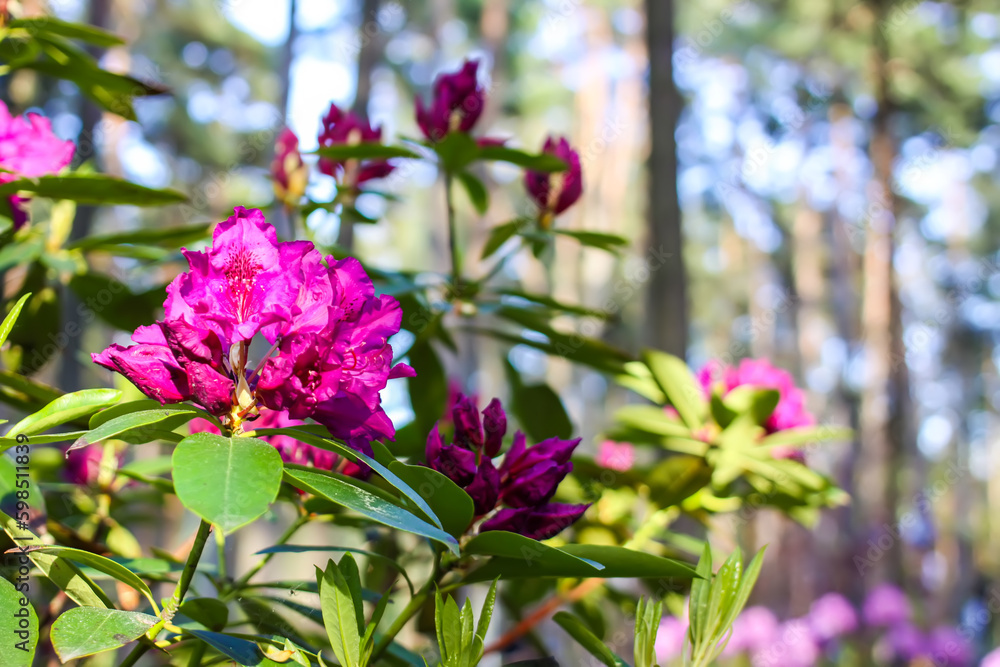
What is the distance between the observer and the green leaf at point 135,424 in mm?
696

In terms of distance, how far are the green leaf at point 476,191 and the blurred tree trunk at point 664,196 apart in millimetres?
1069

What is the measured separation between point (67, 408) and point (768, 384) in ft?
4.97

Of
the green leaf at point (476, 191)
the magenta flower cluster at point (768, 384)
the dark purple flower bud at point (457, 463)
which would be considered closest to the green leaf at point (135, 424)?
Answer: the dark purple flower bud at point (457, 463)

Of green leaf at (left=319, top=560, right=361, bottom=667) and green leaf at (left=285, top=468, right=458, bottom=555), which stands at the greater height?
green leaf at (left=285, top=468, right=458, bottom=555)

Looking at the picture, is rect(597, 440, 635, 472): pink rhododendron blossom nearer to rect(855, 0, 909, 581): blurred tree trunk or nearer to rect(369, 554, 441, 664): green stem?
rect(369, 554, 441, 664): green stem

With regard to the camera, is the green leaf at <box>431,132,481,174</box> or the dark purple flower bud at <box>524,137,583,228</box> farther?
the dark purple flower bud at <box>524,137,583,228</box>

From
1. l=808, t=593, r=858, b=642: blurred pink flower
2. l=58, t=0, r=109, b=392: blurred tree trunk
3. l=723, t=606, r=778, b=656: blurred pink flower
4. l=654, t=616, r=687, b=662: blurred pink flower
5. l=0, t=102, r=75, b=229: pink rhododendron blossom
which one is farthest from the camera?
l=808, t=593, r=858, b=642: blurred pink flower

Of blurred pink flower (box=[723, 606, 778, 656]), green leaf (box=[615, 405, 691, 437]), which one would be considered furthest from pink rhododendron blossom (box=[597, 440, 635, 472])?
blurred pink flower (box=[723, 606, 778, 656])

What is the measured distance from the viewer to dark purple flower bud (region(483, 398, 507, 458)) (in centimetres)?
107

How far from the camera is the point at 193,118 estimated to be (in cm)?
2045

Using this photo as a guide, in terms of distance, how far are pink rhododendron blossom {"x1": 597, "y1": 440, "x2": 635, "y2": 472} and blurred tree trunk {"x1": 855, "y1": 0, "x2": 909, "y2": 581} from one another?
6967mm

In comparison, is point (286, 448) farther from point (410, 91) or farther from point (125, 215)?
point (410, 91)

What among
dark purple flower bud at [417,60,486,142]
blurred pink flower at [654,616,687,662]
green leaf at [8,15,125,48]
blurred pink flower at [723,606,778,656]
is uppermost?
green leaf at [8,15,125,48]

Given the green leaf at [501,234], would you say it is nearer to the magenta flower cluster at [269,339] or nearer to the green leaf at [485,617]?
the magenta flower cluster at [269,339]
